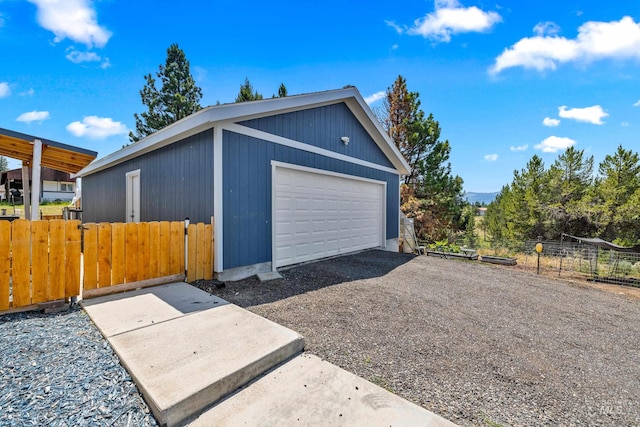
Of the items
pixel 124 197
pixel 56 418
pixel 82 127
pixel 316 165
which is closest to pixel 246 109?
pixel 316 165

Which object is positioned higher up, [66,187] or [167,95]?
[167,95]

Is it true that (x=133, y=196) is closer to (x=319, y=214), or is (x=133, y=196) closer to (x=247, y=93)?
(x=319, y=214)

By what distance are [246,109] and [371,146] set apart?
5221mm

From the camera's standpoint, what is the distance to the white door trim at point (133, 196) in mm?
8031

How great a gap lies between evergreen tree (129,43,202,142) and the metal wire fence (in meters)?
22.3

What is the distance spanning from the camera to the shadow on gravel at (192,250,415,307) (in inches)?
171

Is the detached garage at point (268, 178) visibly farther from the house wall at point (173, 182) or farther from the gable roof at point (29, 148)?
the gable roof at point (29, 148)

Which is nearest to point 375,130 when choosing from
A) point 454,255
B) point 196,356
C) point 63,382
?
point 454,255

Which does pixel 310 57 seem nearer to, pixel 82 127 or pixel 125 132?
pixel 125 132

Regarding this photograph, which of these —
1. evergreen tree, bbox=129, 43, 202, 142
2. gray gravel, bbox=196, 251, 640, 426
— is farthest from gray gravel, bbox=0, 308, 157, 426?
Result: evergreen tree, bbox=129, 43, 202, 142

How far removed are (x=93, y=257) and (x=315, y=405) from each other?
3.64m

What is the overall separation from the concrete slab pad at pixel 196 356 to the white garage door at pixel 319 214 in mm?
2993

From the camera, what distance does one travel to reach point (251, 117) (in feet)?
17.6

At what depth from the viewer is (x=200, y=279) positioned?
4.88 meters
